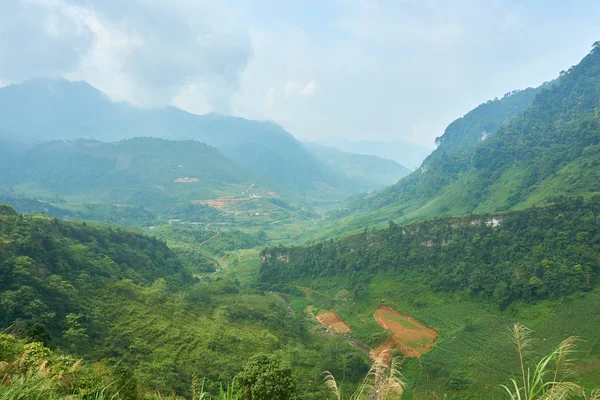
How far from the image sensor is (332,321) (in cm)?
4522

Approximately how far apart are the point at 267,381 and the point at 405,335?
83.1ft

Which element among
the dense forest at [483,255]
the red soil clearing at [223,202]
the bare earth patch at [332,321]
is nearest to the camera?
the dense forest at [483,255]

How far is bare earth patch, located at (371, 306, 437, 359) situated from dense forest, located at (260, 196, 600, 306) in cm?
742

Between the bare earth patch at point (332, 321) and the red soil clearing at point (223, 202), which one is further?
the red soil clearing at point (223, 202)

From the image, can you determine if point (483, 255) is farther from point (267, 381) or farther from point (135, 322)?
point (135, 322)

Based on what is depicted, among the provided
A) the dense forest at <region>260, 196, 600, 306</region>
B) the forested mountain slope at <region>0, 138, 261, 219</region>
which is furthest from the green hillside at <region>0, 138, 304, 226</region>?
the dense forest at <region>260, 196, 600, 306</region>

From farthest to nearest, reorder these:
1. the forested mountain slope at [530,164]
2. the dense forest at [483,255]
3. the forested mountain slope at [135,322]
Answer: the forested mountain slope at [530,164]
the dense forest at [483,255]
the forested mountain slope at [135,322]

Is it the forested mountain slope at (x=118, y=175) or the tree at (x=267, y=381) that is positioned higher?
the forested mountain slope at (x=118, y=175)

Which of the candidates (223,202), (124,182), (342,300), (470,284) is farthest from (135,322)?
(124,182)

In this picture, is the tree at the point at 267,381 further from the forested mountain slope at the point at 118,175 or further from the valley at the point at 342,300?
the forested mountain slope at the point at 118,175

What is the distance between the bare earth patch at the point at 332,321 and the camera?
141 ft

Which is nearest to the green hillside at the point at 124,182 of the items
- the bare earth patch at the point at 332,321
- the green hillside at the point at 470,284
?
the green hillside at the point at 470,284

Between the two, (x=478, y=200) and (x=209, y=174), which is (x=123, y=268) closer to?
(x=478, y=200)

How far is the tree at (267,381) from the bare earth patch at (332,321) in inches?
971
